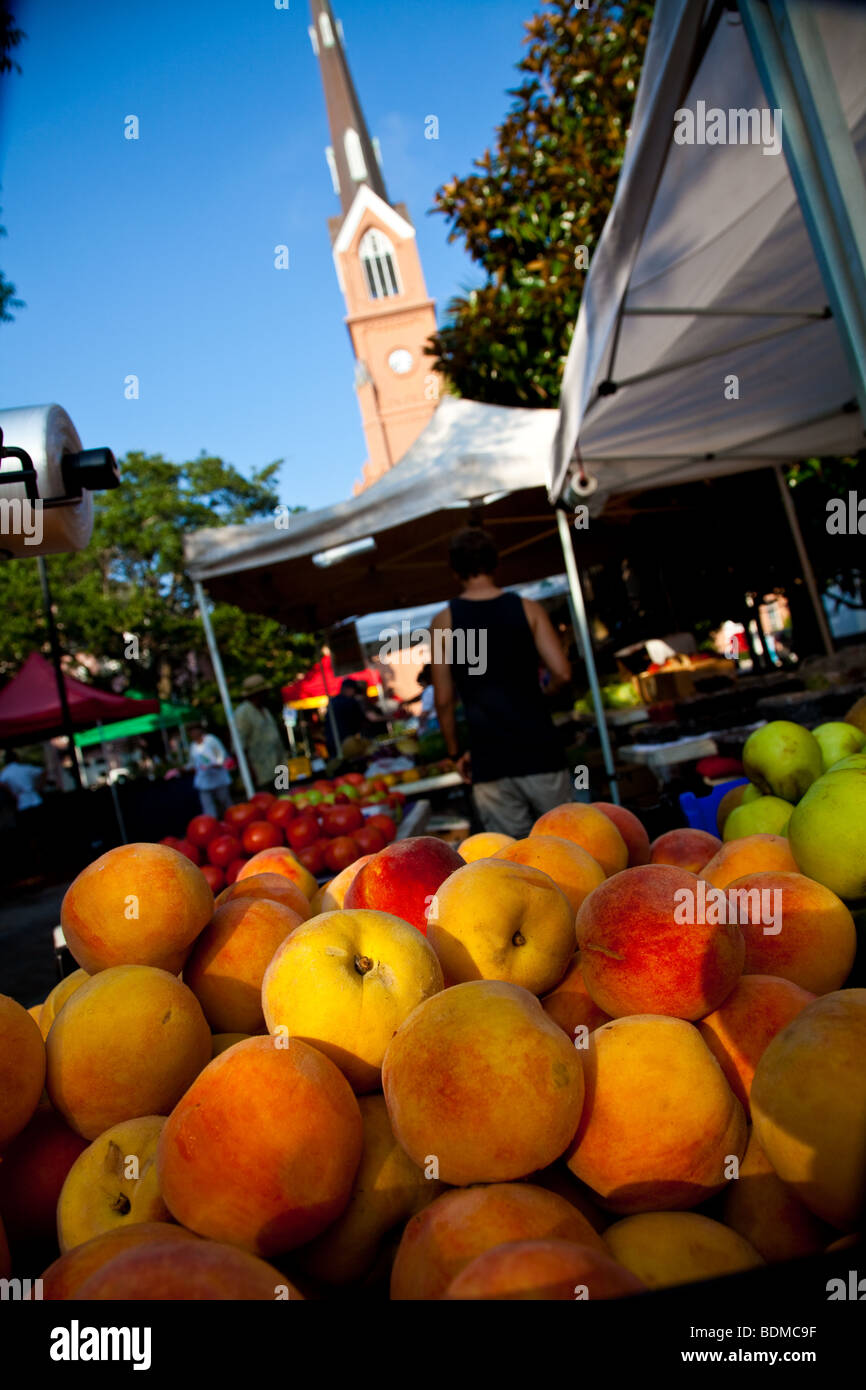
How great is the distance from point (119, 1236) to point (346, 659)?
39945 mm

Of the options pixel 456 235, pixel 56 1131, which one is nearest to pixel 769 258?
pixel 56 1131

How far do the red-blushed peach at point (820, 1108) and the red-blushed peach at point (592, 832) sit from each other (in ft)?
2.54

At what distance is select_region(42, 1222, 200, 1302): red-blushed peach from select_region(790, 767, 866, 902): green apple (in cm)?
123

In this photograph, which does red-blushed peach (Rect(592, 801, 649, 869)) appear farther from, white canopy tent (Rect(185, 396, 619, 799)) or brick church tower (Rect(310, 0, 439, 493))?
brick church tower (Rect(310, 0, 439, 493))

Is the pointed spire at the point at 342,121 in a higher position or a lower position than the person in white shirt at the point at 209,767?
higher

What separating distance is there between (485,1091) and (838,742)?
175cm

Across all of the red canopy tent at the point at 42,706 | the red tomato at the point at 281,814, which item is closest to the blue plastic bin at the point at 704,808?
the red tomato at the point at 281,814

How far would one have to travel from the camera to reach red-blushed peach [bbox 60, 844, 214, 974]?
4.34 ft

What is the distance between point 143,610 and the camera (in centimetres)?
3142

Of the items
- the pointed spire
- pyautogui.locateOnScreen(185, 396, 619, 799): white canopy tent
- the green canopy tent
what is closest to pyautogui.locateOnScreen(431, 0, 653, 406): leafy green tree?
pyautogui.locateOnScreen(185, 396, 619, 799): white canopy tent

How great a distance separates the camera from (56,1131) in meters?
1.14

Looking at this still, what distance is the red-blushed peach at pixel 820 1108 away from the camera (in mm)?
781

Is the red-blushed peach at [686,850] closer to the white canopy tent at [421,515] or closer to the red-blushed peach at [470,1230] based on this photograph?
the red-blushed peach at [470,1230]

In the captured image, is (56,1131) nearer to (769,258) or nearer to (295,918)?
(295,918)
